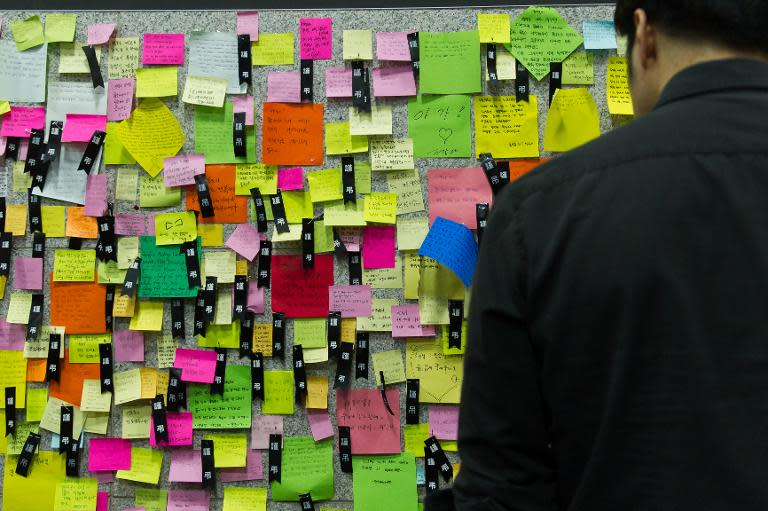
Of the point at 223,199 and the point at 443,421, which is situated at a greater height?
the point at 223,199

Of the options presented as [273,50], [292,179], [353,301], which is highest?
[273,50]

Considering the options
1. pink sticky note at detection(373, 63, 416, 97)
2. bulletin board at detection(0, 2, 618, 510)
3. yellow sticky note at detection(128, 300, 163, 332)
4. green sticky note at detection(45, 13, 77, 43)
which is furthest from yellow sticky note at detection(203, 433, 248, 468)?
green sticky note at detection(45, 13, 77, 43)

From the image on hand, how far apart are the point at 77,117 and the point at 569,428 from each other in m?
1.11

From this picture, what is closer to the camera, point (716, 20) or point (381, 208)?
point (716, 20)

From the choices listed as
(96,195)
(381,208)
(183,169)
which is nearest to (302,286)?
(381,208)

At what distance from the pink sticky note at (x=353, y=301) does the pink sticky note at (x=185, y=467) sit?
373 millimetres

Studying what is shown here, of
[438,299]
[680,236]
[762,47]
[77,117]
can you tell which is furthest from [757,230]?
[77,117]

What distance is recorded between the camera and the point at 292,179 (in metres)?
1.29

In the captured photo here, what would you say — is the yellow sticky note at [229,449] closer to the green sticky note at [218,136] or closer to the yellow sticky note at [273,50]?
the green sticky note at [218,136]

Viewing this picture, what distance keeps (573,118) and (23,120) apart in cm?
103

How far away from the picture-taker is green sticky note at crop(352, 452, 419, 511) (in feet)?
4.16

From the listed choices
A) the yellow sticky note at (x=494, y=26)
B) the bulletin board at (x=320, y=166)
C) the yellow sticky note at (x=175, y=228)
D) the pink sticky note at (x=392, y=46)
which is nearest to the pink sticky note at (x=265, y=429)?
the bulletin board at (x=320, y=166)

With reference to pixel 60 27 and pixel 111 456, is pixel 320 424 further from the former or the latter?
pixel 60 27

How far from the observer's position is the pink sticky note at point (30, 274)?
133 centimetres
